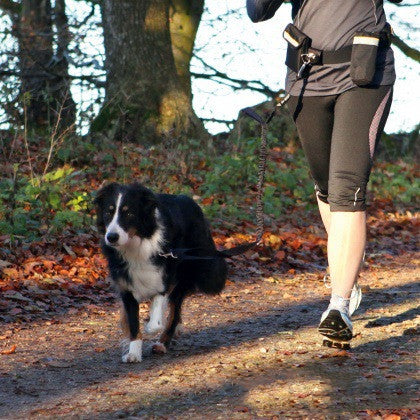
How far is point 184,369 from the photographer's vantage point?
4438mm

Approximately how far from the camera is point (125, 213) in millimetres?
5121

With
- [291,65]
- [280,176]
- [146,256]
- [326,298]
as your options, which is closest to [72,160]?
[280,176]

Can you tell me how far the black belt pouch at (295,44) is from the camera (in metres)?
4.50

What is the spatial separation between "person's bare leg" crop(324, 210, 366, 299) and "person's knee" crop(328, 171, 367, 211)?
0.18ft

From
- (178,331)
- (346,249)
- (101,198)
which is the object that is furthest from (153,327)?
(346,249)

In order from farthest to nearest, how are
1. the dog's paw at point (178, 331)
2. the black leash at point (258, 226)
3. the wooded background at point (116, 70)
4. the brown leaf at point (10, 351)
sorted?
1. the wooded background at point (116, 70)
2. the dog's paw at point (178, 331)
3. the brown leaf at point (10, 351)
4. the black leash at point (258, 226)

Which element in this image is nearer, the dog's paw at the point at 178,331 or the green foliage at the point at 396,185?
the dog's paw at the point at 178,331

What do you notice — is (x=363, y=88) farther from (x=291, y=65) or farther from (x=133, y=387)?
(x=133, y=387)

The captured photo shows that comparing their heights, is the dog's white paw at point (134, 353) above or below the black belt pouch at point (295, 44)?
below

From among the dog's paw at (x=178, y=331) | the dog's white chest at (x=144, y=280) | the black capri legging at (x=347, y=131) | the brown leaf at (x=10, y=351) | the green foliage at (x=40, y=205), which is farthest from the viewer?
the green foliage at (x=40, y=205)

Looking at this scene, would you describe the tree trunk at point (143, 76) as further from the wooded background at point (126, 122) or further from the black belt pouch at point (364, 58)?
the black belt pouch at point (364, 58)

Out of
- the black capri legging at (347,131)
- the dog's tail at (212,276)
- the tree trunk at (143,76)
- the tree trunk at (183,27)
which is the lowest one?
the dog's tail at (212,276)

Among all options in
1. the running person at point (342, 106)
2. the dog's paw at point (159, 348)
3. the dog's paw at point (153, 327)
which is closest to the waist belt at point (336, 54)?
the running person at point (342, 106)

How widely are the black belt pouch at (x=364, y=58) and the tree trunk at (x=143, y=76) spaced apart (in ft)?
29.9
